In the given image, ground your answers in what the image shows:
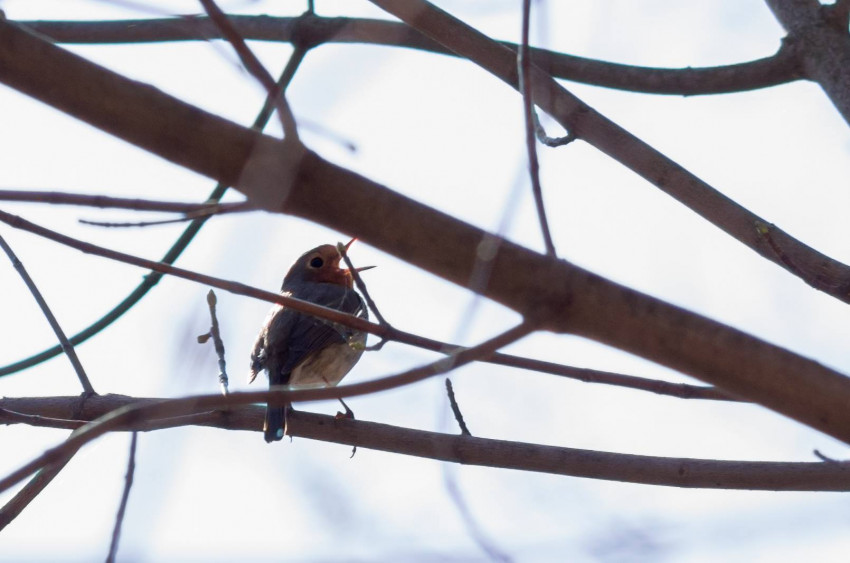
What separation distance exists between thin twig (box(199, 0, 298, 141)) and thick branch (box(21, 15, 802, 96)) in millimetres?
2003

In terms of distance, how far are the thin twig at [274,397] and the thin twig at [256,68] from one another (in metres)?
0.42

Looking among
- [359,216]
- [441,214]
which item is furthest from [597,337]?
[359,216]

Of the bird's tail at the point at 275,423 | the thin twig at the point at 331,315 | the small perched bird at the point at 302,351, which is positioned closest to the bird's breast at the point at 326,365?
the small perched bird at the point at 302,351

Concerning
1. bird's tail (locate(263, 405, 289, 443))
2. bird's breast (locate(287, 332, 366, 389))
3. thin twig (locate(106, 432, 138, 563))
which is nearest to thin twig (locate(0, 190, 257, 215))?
thin twig (locate(106, 432, 138, 563))

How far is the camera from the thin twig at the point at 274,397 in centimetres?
152

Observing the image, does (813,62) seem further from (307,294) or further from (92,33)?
(307,294)

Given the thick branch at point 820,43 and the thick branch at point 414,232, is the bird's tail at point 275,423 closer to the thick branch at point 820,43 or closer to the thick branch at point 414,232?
the thick branch at point 820,43

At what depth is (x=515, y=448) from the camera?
3266 mm

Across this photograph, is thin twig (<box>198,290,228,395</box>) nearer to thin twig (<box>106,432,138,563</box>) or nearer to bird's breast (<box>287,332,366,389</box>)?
thin twig (<box>106,432,138,563</box>)

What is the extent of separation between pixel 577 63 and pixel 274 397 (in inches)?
112

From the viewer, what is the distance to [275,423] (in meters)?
4.30

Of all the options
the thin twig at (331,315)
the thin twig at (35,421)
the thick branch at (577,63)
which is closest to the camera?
the thin twig at (331,315)

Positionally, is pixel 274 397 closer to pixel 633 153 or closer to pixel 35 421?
pixel 35 421

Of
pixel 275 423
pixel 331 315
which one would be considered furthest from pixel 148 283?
pixel 331 315
